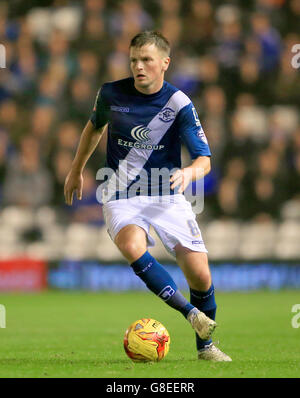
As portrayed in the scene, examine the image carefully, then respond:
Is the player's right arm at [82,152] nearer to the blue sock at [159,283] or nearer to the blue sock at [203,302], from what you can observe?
the blue sock at [159,283]

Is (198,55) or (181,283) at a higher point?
(198,55)

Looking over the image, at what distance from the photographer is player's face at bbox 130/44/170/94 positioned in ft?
21.9

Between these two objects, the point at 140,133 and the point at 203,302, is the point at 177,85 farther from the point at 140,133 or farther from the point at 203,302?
the point at 203,302

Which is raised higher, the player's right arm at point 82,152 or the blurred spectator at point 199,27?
the blurred spectator at point 199,27

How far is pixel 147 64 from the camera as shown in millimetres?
6680

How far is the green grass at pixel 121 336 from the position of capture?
6.20m

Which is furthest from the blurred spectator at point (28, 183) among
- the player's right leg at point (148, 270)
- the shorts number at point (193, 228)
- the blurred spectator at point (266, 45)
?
the player's right leg at point (148, 270)

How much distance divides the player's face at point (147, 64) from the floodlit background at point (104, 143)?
24.5 feet

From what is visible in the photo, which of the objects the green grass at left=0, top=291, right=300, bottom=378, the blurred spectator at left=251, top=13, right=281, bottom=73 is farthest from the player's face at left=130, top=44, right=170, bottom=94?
the blurred spectator at left=251, top=13, right=281, bottom=73
